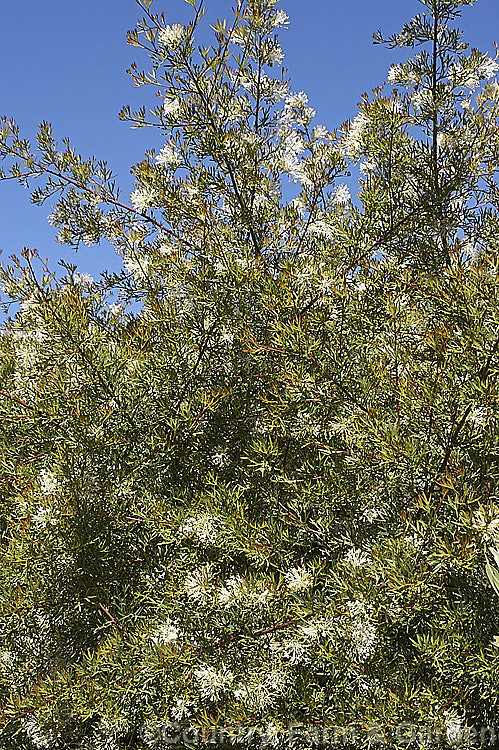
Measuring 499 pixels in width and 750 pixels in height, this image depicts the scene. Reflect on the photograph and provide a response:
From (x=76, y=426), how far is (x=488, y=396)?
4.84ft

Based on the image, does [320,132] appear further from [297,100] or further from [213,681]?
[213,681]

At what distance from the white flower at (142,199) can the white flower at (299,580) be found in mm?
1609

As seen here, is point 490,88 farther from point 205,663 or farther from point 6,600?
point 6,600

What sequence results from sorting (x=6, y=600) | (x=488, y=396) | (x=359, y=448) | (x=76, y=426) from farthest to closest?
(x=6, y=600) → (x=76, y=426) → (x=359, y=448) → (x=488, y=396)

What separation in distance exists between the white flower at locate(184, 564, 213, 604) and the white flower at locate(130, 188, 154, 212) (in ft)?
4.88

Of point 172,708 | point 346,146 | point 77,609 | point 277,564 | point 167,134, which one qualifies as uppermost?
point 167,134

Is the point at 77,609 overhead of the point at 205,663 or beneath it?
overhead

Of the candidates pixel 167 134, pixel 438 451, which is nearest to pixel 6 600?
pixel 438 451

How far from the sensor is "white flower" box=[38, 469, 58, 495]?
2.55 metres

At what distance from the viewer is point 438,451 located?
236 cm

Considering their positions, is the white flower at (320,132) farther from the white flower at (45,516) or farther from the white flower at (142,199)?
the white flower at (45,516)

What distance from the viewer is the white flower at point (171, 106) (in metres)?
2.74

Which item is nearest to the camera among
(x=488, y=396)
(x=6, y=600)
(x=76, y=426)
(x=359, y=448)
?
(x=488, y=396)

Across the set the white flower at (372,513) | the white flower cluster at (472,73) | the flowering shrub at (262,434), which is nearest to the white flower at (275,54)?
the flowering shrub at (262,434)
